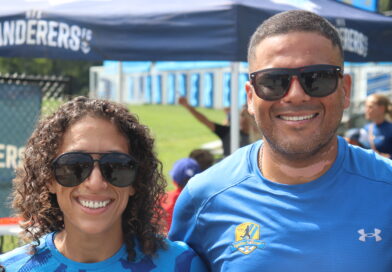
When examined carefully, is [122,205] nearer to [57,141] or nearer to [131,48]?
[57,141]

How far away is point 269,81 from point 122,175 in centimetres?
62

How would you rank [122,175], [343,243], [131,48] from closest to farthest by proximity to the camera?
[343,243], [122,175], [131,48]

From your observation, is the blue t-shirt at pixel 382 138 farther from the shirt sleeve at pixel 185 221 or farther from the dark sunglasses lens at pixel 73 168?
the dark sunglasses lens at pixel 73 168

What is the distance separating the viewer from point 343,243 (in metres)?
1.77

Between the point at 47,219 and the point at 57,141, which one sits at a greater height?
the point at 57,141

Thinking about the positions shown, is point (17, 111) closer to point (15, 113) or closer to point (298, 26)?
point (15, 113)

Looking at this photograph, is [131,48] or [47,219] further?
[131,48]

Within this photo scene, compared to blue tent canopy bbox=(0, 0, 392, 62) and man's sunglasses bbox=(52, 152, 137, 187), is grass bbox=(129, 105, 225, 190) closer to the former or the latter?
blue tent canopy bbox=(0, 0, 392, 62)

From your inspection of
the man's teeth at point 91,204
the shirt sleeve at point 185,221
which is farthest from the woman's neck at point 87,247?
the shirt sleeve at point 185,221

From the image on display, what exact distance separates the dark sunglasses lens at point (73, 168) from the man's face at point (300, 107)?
64 centimetres

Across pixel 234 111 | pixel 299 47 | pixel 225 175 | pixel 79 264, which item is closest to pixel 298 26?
pixel 299 47

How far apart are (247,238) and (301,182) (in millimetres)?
282

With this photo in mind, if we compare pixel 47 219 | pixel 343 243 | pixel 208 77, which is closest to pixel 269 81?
pixel 343 243

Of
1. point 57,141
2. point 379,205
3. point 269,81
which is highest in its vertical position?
point 269,81
